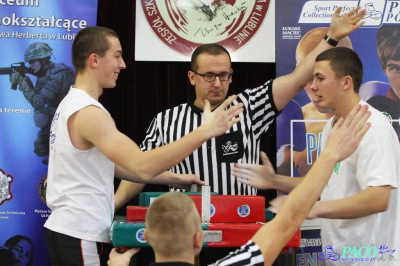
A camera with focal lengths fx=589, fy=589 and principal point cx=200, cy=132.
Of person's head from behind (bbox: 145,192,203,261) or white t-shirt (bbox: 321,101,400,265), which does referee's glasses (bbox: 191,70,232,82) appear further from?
person's head from behind (bbox: 145,192,203,261)

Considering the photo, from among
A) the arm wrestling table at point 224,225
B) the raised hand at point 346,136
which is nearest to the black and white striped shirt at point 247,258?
the raised hand at point 346,136

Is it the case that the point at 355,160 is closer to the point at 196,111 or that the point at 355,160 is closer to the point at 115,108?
the point at 196,111

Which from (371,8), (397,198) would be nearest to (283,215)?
(397,198)

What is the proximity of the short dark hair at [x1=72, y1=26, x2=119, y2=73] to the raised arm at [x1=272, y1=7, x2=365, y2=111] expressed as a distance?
124 centimetres

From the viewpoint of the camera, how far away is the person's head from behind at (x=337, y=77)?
301 cm

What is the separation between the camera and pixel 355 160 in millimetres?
2801

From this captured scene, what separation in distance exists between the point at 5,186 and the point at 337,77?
2491 mm

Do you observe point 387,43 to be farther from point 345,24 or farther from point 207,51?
point 207,51

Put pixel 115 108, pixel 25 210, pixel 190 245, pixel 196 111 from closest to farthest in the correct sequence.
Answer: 1. pixel 190 245
2. pixel 196 111
3. pixel 25 210
4. pixel 115 108

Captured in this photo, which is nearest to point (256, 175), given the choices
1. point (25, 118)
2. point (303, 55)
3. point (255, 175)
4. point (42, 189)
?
point (255, 175)

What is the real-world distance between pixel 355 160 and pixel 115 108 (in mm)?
2424

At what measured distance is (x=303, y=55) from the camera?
4.31 metres

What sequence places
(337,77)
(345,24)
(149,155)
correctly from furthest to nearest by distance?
(345,24), (337,77), (149,155)

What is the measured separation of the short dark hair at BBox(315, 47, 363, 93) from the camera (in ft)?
9.93
